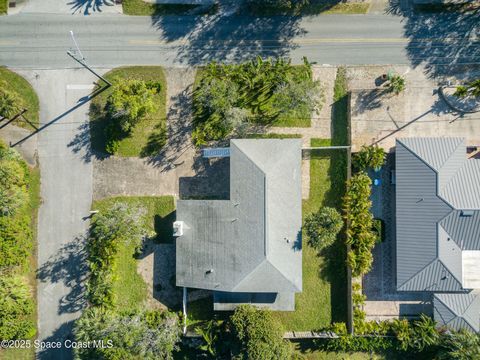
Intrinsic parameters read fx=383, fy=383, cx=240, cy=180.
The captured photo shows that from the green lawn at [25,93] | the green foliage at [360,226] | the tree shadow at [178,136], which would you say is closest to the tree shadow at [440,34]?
the green foliage at [360,226]

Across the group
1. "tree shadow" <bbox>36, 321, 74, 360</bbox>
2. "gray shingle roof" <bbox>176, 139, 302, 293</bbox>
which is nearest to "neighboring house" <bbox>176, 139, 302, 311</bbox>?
"gray shingle roof" <bbox>176, 139, 302, 293</bbox>

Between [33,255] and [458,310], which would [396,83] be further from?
[33,255]

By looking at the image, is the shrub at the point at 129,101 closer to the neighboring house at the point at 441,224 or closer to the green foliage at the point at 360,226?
the green foliage at the point at 360,226

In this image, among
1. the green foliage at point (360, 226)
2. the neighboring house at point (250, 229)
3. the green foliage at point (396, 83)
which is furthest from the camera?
the green foliage at point (396, 83)

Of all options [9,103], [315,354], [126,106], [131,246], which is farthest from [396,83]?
[9,103]

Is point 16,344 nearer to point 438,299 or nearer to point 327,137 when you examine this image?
point 327,137

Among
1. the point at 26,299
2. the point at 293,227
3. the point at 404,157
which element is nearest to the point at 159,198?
the point at 293,227
